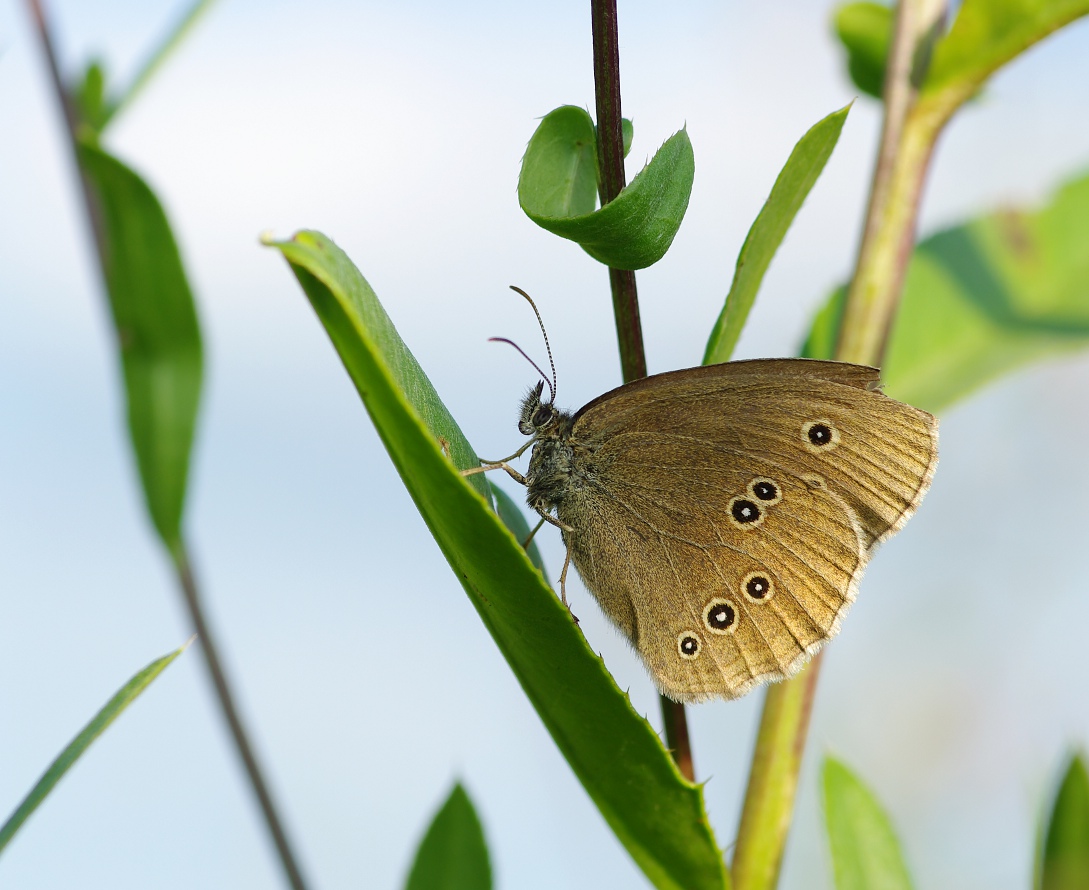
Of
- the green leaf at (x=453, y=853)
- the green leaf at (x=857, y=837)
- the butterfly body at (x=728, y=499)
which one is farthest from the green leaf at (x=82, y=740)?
the green leaf at (x=857, y=837)

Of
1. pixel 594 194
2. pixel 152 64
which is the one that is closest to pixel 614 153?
pixel 594 194

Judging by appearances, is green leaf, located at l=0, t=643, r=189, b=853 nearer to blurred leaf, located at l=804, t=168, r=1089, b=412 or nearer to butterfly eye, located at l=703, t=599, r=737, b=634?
butterfly eye, located at l=703, t=599, r=737, b=634

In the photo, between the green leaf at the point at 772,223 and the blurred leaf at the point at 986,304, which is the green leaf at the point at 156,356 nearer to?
the green leaf at the point at 772,223

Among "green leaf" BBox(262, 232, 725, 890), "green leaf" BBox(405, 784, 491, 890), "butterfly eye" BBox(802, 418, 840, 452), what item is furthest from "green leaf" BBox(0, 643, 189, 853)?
"butterfly eye" BBox(802, 418, 840, 452)

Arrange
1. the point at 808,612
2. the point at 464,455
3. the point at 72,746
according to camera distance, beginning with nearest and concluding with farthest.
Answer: the point at 72,746, the point at 464,455, the point at 808,612

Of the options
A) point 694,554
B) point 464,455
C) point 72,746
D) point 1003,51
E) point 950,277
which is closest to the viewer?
point 72,746

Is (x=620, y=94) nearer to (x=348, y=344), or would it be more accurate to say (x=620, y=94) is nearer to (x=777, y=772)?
(x=348, y=344)

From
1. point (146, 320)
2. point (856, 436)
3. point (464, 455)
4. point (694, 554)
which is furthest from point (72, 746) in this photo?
point (856, 436)
